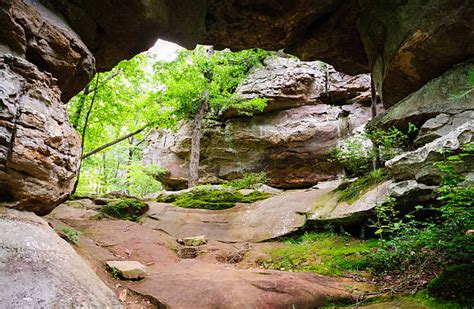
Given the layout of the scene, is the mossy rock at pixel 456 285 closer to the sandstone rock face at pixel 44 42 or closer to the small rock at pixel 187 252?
the small rock at pixel 187 252

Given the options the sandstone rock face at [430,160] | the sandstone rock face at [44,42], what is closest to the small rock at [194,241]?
the sandstone rock face at [44,42]

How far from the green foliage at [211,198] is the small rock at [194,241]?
2473 mm

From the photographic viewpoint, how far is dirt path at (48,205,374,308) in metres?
3.80

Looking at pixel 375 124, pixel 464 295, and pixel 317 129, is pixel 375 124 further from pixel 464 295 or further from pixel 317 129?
pixel 317 129

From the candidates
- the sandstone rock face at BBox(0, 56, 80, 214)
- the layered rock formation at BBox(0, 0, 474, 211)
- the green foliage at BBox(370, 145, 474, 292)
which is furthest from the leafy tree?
the green foliage at BBox(370, 145, 474, 292)

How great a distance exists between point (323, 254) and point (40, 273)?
508cm

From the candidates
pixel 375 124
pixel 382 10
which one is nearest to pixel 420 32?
pixel 382 10

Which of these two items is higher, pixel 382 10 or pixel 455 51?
pixel 382 10

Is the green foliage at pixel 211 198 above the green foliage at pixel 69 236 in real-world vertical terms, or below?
above

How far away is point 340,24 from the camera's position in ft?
31.1

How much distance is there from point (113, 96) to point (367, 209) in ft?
36.1

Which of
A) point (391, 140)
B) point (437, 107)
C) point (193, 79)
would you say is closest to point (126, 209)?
point (193, 79)

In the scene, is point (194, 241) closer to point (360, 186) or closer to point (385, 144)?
point (360, 186)

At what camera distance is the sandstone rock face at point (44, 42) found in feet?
15.8
